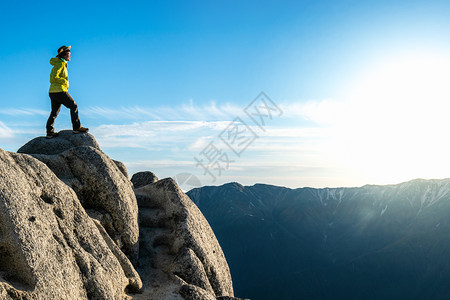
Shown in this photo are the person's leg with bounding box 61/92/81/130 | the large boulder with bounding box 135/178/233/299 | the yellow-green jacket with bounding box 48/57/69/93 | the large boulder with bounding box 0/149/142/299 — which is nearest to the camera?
the large boulder with bounding box 0/149/142/299

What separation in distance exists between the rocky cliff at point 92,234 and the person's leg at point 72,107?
1.04m

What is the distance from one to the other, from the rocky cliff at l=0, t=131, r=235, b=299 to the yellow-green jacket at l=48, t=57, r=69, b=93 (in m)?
4.06

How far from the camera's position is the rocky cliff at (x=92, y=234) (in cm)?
1195

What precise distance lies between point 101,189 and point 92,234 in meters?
3.69

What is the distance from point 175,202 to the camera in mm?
22938

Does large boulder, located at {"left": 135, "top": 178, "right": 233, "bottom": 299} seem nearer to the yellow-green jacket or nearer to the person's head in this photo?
the yellow-green jacket

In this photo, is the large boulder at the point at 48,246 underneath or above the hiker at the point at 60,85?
underneath

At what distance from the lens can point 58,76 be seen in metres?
20.5

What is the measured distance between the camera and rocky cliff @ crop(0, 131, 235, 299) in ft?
39.2

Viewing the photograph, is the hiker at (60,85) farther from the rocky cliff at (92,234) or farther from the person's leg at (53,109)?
the rocky cliff at (92,234)

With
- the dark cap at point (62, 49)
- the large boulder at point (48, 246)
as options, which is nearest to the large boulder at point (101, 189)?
the large boulder at point (48, 246)

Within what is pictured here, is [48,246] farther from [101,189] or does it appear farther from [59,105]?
[59,105]

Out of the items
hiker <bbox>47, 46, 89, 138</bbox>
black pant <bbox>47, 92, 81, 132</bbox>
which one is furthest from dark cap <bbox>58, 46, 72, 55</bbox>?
black pant <bbox>47, 92, 81, 132</bbox>

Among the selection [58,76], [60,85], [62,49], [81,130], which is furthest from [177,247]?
[62,49]
